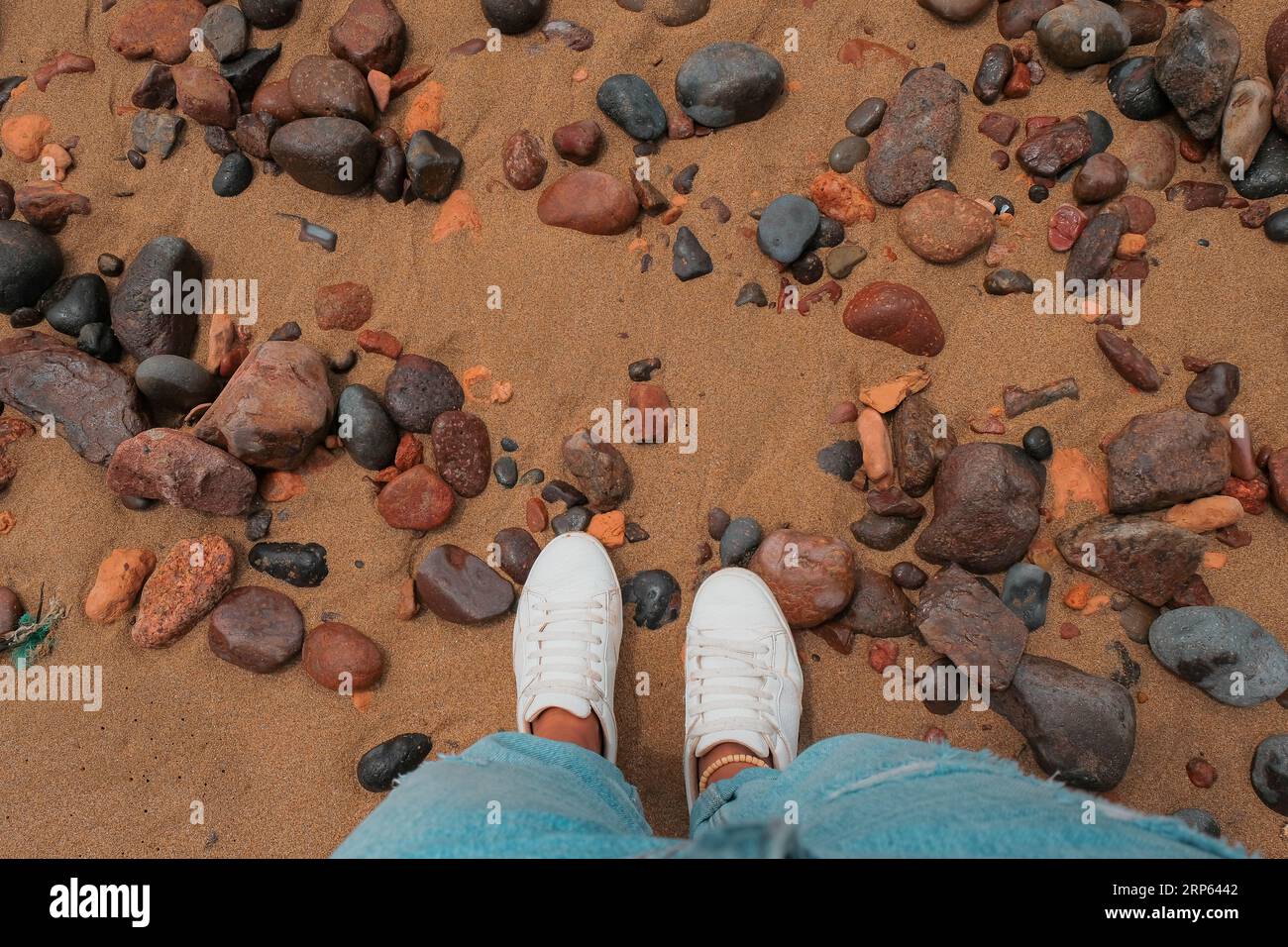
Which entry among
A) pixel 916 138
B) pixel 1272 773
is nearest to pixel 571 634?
pixel 916 138

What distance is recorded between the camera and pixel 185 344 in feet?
9.37

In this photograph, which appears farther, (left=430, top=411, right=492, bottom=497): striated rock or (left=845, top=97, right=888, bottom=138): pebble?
(left=845, top=97, right=888, bottom=138): pebble

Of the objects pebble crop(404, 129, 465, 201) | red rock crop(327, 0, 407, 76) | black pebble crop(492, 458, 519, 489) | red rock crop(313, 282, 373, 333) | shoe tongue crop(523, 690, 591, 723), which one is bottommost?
shoe tongue crop(523, 690, 591, 723)

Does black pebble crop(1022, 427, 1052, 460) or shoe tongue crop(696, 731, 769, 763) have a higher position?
black pebble crop(1022, 427, 1052, 460)

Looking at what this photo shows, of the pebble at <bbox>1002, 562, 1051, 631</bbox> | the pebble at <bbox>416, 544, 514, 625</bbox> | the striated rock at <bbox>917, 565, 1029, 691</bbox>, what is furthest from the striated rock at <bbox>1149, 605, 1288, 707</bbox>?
the pebble at <bbox>416, 544, 514, 625</bbox>

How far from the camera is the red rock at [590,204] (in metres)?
2.78

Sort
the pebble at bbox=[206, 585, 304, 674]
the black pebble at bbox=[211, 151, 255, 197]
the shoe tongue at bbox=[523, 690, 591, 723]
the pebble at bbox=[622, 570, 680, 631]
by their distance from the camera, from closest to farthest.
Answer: the shoe tongue at bbox=[523, 690, 591, 723] < the pebble at bbox=[206, 585, 304, 674] < the pebble at bbox=[622, 570, 680, 631] < the black pebble at bbox=[211, 151, 255, 197]

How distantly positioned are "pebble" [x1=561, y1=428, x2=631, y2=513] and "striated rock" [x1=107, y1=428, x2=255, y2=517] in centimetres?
116

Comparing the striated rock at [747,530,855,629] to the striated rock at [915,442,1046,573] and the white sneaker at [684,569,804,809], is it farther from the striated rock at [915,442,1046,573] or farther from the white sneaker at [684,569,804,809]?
the striated rock at [915,442,1046,573]

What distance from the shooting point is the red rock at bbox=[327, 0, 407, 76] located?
2.90 meters
